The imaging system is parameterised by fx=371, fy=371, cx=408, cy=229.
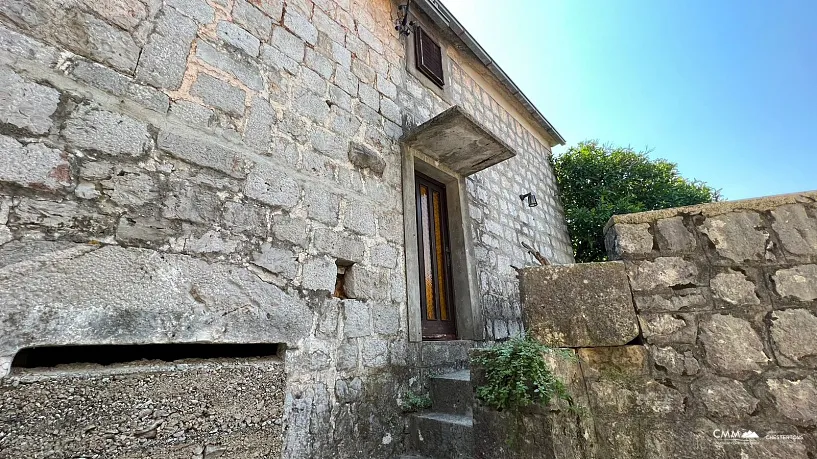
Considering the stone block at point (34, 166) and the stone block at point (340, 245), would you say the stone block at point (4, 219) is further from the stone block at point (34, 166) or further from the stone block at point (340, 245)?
the stone block at point (340, 245)

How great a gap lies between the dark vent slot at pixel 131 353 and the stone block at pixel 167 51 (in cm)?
127

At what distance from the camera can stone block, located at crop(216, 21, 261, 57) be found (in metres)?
2.24

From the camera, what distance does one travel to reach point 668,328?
1.76m

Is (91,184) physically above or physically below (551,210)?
Answer: below

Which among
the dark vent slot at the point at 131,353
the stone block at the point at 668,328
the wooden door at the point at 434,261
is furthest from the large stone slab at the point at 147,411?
the stone block at the point at 668,328

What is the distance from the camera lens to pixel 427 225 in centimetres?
366

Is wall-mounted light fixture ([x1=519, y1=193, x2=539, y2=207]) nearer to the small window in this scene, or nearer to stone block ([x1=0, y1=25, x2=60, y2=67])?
the small window

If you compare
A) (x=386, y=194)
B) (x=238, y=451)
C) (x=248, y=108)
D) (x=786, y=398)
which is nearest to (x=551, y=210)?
(x=386, y=194)

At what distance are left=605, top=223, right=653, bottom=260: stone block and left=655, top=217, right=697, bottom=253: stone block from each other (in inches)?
1.9

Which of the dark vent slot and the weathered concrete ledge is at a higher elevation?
the weathered concrete ledge

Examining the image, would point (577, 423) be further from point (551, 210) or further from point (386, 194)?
point (551, 210)

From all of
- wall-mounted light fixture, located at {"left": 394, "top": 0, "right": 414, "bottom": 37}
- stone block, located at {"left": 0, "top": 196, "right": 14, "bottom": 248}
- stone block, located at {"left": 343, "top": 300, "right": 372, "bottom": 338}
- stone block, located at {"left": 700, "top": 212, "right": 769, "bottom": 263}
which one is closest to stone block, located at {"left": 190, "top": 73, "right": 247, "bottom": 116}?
stone block, located at {"left": 0, "top": 196, "right": 14, "bottom": 248}

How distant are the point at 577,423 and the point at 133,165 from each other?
7.76ft

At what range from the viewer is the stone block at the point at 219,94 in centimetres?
204
